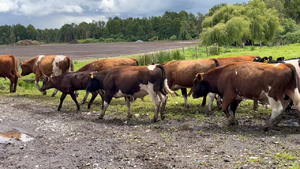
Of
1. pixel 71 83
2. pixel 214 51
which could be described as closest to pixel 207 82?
pixel 71 83

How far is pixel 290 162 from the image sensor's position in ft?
19.6

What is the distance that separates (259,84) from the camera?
806 centimetres

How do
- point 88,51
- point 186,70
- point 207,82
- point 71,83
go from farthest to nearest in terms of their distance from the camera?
point 88,51 < point 71,83 < point 186,70 < point 207,82

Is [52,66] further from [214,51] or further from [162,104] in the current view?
[214,51]

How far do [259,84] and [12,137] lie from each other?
6554 mm

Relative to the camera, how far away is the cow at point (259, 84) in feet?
25.6

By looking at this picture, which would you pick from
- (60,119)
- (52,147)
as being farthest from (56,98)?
(52,147)

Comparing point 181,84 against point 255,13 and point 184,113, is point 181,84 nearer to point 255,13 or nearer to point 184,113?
point 184,113

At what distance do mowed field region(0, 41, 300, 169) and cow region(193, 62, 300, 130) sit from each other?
0.74 m

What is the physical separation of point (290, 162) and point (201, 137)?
2440 mm

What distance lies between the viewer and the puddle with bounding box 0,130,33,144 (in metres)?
7.89

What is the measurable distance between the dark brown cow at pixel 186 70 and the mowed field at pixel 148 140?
913mm

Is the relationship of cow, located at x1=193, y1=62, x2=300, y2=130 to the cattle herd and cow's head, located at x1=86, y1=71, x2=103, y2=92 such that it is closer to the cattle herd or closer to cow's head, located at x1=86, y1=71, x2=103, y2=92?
the cattle herd

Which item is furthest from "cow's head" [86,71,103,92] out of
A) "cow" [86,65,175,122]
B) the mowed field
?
the mowed field
